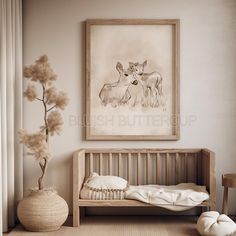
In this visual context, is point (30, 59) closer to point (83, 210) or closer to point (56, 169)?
point (56, 169)

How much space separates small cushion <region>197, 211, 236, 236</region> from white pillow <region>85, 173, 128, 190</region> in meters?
0.77

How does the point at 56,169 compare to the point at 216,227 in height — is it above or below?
above

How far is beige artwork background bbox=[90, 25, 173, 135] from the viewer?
4832 mm

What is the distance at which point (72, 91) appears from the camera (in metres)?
4.87

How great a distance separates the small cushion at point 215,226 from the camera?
12.8 feet

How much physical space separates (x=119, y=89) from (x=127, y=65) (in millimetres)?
246

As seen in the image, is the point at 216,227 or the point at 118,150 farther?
the point at 118,150

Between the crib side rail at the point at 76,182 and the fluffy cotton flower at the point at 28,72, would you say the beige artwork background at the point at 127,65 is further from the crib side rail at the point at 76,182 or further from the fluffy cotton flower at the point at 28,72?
the fluffy cotton flower at the point at 28,72

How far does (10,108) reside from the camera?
14.4 ft

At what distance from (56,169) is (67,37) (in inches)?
50.9

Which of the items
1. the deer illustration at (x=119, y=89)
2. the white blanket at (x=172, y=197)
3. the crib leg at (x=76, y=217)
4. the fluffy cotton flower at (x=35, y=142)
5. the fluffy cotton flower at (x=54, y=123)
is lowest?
the crib leg at (x=76, y=217)

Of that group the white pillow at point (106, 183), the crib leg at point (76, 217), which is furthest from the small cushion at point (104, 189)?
the crib leg at point (76, 217)

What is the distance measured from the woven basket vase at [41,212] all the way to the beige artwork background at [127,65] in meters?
0.90

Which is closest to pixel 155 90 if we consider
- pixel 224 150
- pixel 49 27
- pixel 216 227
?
pixel 224 150
